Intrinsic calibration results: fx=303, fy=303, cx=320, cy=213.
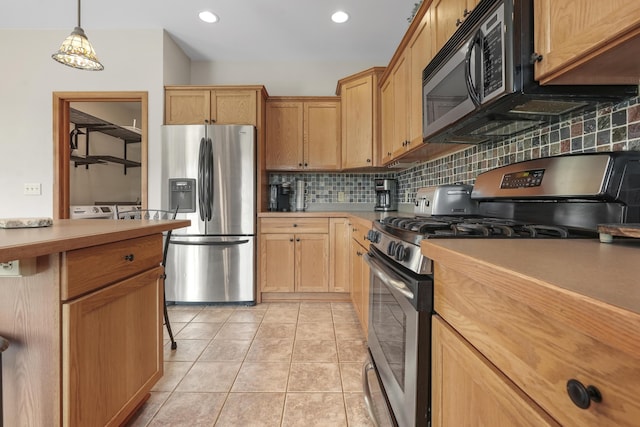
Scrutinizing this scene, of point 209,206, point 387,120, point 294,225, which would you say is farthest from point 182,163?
point 387,120

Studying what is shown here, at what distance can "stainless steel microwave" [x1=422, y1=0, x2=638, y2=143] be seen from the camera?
979 millimetres

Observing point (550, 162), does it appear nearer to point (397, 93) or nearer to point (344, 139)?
point (397, 93)

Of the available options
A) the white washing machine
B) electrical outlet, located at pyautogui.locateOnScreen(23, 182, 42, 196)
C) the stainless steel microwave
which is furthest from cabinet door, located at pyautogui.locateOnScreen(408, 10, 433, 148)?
electrical outlet, located at pyautogui.locateOnScreen(23, 182, 42, 196)

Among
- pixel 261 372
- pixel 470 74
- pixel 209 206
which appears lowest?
pixel 261 372

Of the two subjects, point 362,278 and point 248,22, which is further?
point 248,22

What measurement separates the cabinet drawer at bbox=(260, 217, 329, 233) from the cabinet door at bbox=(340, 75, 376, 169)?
2.32 feet

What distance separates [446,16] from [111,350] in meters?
2.12

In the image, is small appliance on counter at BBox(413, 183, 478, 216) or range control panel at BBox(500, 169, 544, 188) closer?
range control panel at BBox(500, 169, 544, 188)

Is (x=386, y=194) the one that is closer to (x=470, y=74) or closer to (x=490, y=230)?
(x=470, y=74)

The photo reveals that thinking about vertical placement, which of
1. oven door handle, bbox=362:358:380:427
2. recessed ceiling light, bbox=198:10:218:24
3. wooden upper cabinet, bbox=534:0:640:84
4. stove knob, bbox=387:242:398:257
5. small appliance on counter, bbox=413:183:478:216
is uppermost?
recessed ceiling light, bbox=198:10:218:24

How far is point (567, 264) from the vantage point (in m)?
0.49

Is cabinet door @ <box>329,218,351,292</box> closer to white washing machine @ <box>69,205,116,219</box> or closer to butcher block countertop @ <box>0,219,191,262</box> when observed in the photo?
butcher block countertop @ <box>0,219,191,262</box>

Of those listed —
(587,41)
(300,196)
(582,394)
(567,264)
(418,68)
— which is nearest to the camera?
(582,394)

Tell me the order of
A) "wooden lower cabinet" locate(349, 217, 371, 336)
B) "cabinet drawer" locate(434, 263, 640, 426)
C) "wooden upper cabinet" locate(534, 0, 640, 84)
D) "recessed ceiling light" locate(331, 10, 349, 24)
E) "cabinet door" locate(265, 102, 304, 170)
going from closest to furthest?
"cabinet drawer" locate(434, 263, 640, 426) → "wooden upper cabinet" locate(534, 0, 640, 84) → "wooden lower cabinet" locate(349, 217, 371, 336) → "recessed ceiling light" locate(331, 10, 349, 24) → "cabinet door" locate(265, 102, 304, 170)
